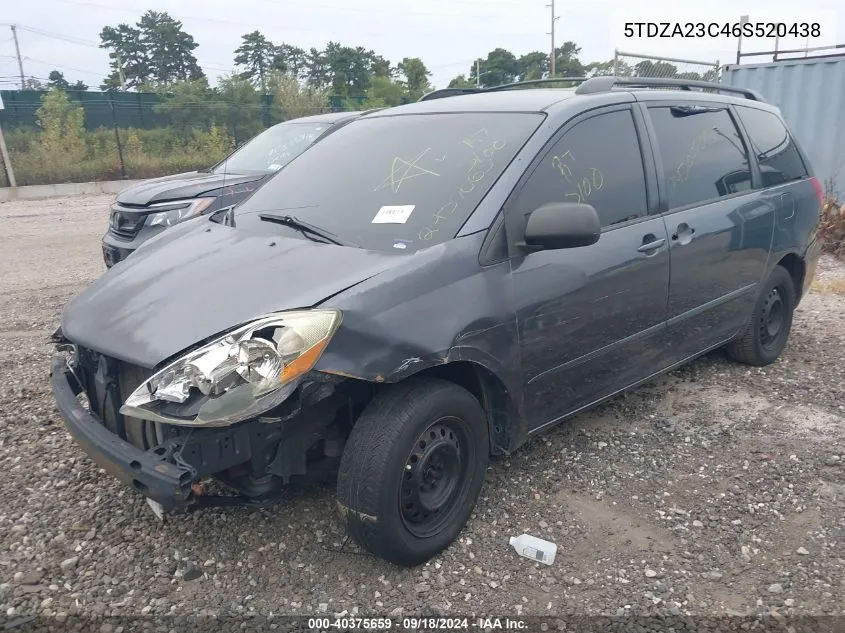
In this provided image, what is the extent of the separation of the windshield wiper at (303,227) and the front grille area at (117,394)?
0.93 metres

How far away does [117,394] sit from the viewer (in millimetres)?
2590

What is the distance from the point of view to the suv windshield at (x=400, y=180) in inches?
114

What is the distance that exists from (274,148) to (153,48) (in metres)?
48.1

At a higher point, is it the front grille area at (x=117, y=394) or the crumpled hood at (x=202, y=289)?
the crumpled hood at (x=202, y=289)

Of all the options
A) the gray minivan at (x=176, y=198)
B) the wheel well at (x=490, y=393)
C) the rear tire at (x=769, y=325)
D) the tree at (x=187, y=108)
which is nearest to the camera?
the wheel well at (x=490, y=393)

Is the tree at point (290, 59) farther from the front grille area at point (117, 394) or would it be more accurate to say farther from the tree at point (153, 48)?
the front grille area at point (117, 394)

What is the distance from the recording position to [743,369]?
4.65 m

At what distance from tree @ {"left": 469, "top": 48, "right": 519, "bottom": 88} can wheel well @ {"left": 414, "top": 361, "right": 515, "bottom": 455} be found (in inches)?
2097

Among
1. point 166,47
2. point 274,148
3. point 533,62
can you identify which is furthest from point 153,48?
point 274,148

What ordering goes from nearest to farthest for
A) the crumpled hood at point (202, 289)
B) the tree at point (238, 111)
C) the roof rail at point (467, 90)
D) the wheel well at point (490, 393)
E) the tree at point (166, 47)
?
the crumpled hood at point (202, 289), the wheel well at point (490, 393), the roof rail at point (467, 90), the tree at point (238, 111), the tree at point (166, 47)

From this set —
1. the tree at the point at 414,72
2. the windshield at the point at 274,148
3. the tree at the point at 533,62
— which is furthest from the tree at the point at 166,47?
the windshield at the point at 274,148

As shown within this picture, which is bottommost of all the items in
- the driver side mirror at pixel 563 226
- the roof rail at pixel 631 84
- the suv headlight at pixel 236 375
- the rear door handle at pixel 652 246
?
the suv headlight at pixel 236 375

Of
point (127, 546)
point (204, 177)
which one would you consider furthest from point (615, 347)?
point (204, 177)

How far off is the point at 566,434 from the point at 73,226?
11.2 meters
